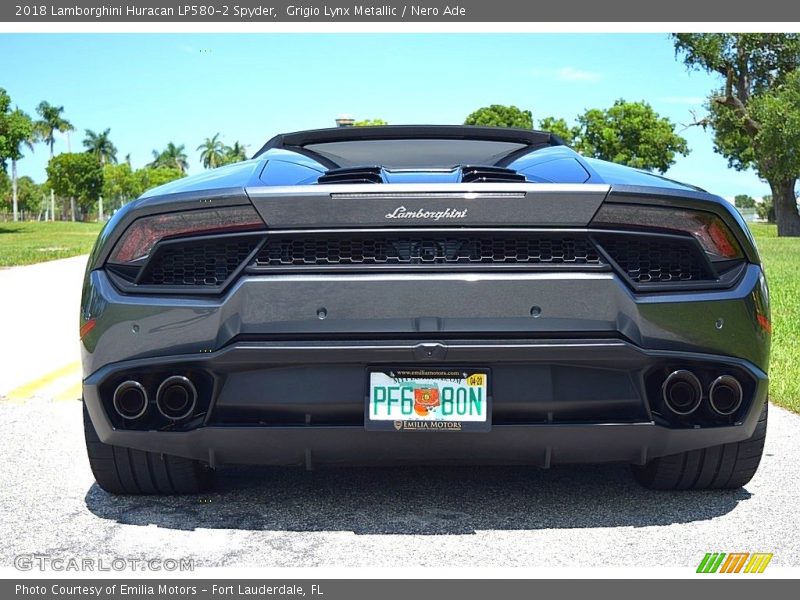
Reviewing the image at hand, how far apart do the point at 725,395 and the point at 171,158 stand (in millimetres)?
153697

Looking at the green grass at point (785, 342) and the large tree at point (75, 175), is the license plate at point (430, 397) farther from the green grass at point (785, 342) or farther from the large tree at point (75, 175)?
the large tree at point (75, 175)

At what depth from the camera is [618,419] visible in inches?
136

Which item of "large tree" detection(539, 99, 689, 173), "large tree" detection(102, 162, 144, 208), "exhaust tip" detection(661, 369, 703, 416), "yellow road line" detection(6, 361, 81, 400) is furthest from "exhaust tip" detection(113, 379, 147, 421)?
"large tree" detection(102, 162, 144, 208)

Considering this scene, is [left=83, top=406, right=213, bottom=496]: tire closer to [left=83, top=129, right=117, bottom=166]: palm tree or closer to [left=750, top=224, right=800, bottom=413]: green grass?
[left=750, top=224, right=800, bottom=413]: green grass

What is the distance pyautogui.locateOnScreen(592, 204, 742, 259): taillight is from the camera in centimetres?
341

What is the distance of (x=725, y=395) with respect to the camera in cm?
354

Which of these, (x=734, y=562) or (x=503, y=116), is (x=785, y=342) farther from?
(x=503, y=116)

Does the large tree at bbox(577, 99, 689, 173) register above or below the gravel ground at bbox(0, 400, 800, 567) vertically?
above

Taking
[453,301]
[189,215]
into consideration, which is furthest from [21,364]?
[453,301]

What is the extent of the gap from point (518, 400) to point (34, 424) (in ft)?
10.7

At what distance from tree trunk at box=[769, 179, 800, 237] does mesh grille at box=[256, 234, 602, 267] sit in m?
51.0
